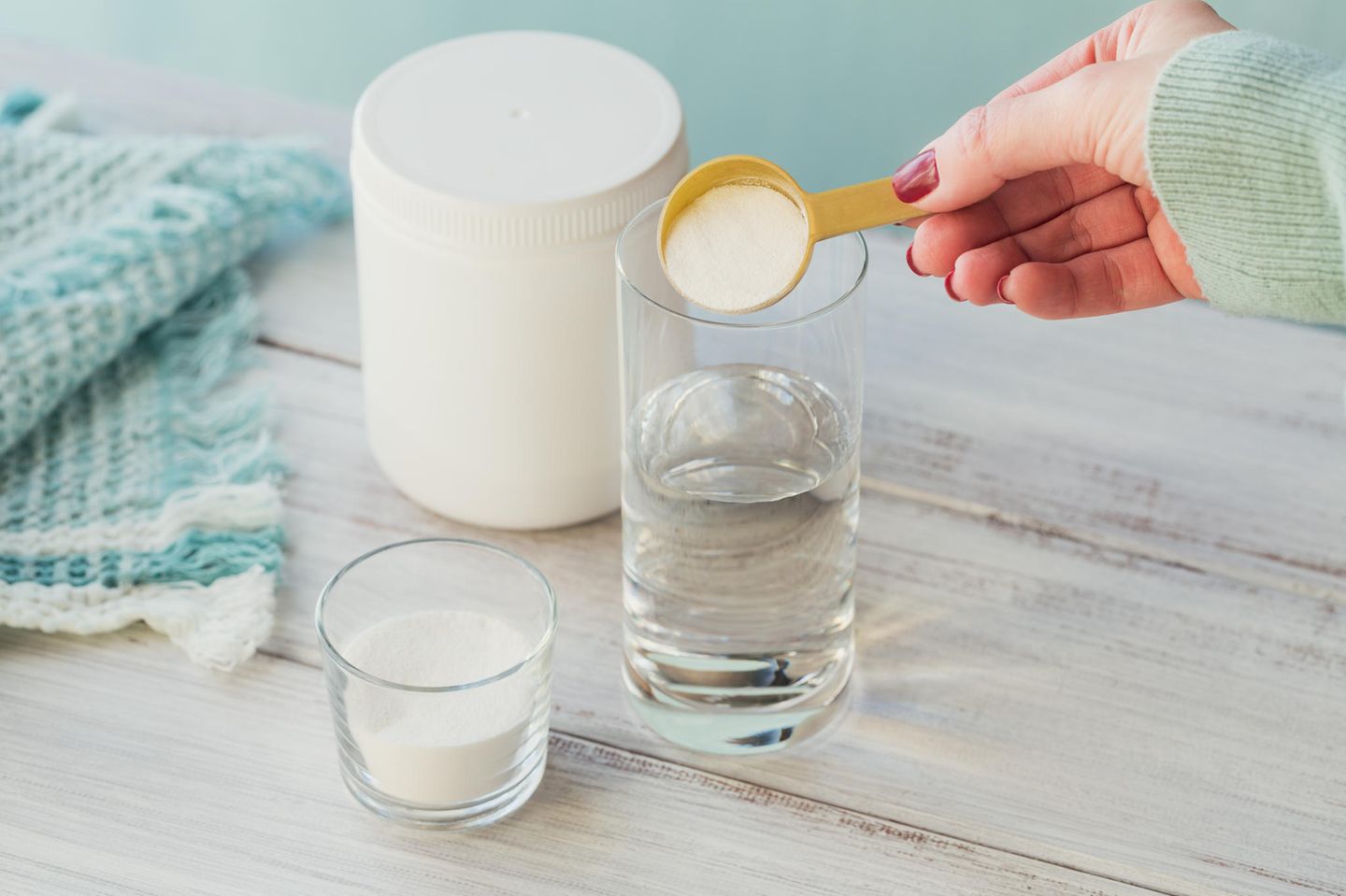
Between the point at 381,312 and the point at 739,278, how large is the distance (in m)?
0.22

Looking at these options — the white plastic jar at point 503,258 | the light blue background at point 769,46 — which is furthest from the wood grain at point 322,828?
the light blue background at point 769,46

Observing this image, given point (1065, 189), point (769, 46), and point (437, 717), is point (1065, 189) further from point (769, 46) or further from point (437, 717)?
point (769, 46)

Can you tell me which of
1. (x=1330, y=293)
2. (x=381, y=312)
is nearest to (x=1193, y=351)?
(x=1330, y=293)

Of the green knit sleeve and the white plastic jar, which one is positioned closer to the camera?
the green knit sleeve

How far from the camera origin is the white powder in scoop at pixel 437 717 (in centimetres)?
57

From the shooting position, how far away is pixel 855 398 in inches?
23.7

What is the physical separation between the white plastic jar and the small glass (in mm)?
86

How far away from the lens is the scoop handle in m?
0.55

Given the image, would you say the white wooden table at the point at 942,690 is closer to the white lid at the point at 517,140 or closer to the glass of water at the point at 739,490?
the glass of water at the point at 739,490

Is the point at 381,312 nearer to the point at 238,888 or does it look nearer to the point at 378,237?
the point at 378,237

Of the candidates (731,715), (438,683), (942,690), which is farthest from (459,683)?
(942,690)

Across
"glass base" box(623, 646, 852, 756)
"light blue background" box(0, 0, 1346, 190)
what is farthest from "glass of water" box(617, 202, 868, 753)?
"light blue background" box(0, 0, 1346, 190)

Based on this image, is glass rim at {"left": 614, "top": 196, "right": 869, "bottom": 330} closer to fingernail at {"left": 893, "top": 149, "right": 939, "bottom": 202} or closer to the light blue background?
fingernail at {"left": 893, "top": 149, "right": 939, "bottom": 202}

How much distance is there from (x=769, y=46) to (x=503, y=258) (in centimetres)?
98
